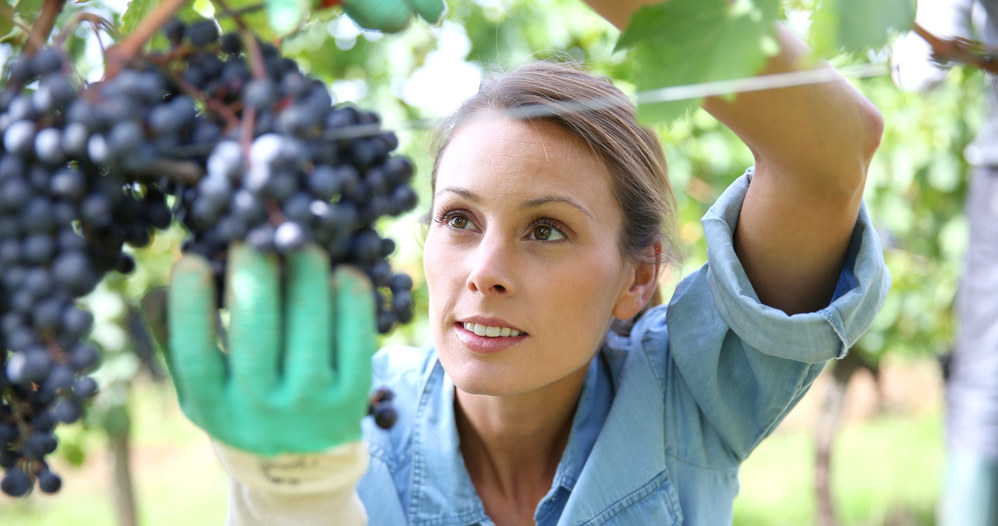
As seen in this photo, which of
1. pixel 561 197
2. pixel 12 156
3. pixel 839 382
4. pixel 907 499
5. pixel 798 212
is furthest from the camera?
pixel 907 499

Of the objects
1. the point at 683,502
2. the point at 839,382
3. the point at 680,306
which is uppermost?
the point at 680,306

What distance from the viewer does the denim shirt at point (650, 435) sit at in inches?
55.4

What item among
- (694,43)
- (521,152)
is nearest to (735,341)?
(521,152)

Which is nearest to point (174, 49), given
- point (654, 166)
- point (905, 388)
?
point (654, 166)

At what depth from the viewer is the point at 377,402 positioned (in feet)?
2.94

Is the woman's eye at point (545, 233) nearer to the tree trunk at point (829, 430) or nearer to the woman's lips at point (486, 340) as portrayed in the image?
the woman's lips at point (486, 340)

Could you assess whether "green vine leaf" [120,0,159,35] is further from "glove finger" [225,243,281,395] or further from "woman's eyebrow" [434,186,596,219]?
"woman's eyebrow" [434,186,596,219]

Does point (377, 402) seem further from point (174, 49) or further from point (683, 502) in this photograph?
point (683, 502)

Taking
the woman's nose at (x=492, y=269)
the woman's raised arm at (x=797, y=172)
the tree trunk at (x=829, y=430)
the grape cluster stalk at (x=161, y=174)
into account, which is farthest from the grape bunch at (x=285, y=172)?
the tree trunk at (x=829, y=430)

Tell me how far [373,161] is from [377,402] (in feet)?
0.91

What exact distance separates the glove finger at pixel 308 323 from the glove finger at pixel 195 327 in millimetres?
63

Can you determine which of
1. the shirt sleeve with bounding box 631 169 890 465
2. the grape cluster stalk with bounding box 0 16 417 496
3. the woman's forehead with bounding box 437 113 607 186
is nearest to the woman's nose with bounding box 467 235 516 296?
the woman's forehead with bounding box 437 113 607 186

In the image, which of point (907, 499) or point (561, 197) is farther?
point (907, 499)

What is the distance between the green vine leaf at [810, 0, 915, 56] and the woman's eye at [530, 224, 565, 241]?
707 millimetres
